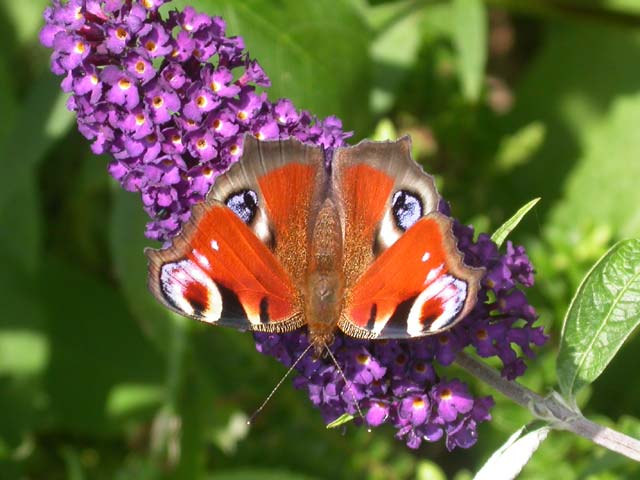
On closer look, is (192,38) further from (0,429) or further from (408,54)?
(0,429)

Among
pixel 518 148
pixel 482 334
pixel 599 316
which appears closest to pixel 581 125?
pixel 518 148

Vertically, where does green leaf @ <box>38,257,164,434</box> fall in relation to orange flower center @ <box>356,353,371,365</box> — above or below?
below

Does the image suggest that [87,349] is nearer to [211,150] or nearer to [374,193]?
[211,150]

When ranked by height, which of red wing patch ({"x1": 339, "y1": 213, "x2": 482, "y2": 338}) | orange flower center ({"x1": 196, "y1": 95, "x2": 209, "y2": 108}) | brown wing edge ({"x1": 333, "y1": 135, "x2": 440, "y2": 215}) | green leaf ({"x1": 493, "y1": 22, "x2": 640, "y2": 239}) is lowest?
green leaf ({"x1": 493, "y1": 22, "x2": 640, "y2": 239})

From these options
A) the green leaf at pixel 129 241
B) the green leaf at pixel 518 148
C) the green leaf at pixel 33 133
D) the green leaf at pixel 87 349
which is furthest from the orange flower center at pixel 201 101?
the green leaf at pixel 87 349

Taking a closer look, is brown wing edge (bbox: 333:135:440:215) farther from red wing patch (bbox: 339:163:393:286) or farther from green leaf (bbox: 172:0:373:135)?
green leaf (bbox: 172:0:373:135)

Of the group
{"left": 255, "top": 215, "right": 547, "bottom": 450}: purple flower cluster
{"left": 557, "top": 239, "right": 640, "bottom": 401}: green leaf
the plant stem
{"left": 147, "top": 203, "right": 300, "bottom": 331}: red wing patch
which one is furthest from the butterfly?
{"left": 557, "top": 239, "right": 640, "bottom": 401}: green leaf

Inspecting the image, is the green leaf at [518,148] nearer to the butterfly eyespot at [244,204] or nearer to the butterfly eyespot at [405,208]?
the butterfly eyespot at [405,208]
